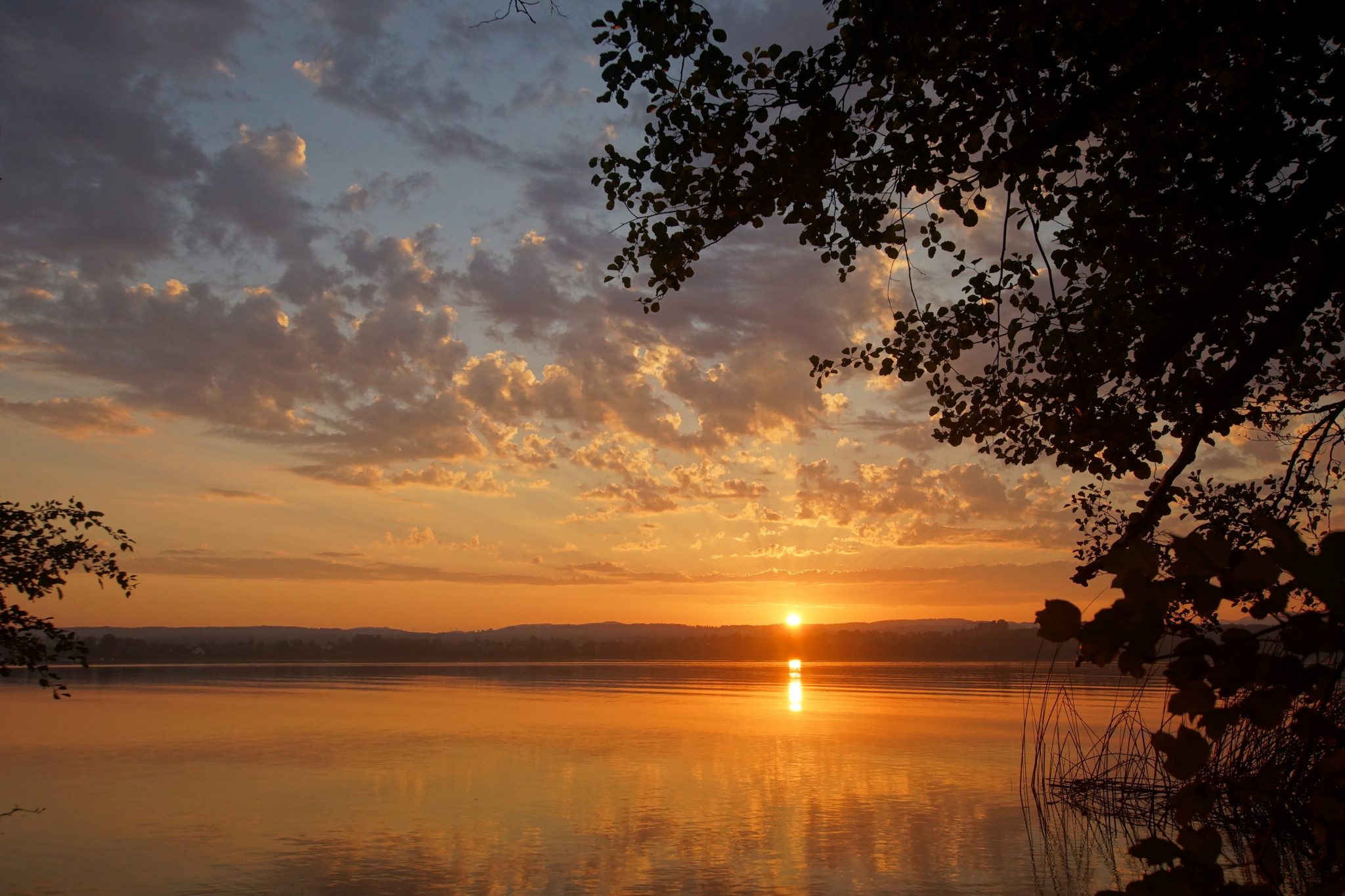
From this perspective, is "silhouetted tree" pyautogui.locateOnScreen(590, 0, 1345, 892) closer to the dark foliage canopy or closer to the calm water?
the dark foliage canopy

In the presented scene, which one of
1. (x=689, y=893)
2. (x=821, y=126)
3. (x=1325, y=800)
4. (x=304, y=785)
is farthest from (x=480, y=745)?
(x=1325, y=800)

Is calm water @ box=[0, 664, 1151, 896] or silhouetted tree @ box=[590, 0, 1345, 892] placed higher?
silhouetted tree @ box=[590, 0, 1345, 892]

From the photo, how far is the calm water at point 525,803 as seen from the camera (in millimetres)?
16875

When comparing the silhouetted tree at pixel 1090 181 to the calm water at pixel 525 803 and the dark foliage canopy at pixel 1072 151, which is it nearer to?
the dark foliage canopy at pixel 1072 151

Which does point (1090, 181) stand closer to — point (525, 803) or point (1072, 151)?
point (1072, 151)

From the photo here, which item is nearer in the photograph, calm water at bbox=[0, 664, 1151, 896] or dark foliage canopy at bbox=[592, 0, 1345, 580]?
dark foliage canopy at bbox=[592, 0, 1345, 580]

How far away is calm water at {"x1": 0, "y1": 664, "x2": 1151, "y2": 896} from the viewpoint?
16875 millimetres

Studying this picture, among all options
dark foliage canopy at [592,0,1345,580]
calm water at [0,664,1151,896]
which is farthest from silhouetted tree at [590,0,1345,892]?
calm water at [0,664,1151,896]

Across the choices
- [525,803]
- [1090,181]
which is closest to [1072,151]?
[1090,181]

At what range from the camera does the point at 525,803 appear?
2383 cm

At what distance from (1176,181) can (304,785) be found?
993 inches

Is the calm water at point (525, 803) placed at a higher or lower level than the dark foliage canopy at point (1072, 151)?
lower

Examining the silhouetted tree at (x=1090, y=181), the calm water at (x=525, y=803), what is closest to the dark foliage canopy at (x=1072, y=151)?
the silhouetted tree at (x=1090, y=181)

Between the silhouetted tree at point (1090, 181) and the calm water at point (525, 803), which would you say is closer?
the silhouetted tree at point (1090, 181)
